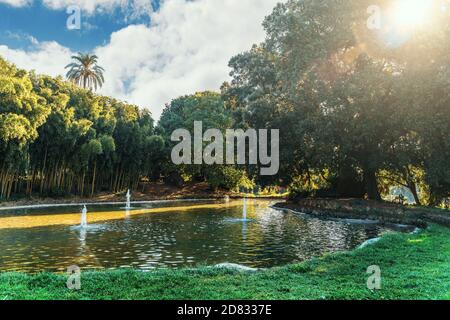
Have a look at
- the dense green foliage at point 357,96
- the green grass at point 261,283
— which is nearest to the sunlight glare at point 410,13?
the dense green foliage at point 357,96

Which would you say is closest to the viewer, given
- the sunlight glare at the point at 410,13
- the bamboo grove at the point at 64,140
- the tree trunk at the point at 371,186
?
the sunlight glare at the point at 410,13

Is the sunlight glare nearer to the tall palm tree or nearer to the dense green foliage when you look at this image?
the dense green foliage

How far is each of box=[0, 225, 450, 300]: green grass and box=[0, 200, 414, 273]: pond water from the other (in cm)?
222

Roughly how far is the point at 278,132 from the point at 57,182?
921 inches

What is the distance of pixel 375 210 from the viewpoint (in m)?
25.7

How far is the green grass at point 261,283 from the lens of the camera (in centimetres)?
706

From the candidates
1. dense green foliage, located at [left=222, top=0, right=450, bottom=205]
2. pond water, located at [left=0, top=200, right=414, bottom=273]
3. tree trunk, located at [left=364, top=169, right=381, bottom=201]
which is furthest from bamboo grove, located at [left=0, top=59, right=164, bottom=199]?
tree trunk, located at [left=364, top=169, right=381, bottom=201]

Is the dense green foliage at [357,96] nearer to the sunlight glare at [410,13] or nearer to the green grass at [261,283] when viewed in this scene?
the sunlight glare at [410,13]

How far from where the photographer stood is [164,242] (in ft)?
51.1

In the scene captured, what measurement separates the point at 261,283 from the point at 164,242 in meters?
8.21

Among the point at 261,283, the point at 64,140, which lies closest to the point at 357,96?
the point at 261,283

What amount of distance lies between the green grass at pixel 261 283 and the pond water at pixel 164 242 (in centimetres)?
222
